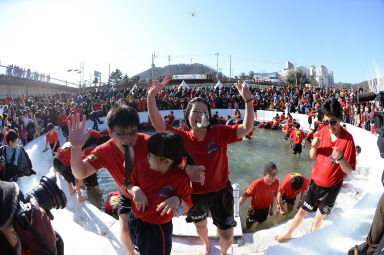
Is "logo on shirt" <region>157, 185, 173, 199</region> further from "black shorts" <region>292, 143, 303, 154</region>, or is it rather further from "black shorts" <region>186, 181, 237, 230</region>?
"black shorts" <region>292, 143, 303, 154</region>

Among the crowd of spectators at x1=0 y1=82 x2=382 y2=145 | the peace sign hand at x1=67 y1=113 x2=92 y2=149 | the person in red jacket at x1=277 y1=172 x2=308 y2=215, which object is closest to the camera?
the peace sign hand at x1=67 y1=113 x2=92 y2=149

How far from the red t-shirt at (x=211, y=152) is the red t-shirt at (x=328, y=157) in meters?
1.14

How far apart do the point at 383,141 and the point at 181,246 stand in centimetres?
235

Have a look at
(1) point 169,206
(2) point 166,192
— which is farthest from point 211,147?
(1) point 169,206

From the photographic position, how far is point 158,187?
1.77 metres

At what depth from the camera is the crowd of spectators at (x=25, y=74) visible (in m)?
21.9

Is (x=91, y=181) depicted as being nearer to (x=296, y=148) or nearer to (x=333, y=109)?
(x=333, y=109)

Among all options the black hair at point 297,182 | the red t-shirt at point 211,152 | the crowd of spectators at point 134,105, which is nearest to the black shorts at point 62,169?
the red t-shirt at point 211,152

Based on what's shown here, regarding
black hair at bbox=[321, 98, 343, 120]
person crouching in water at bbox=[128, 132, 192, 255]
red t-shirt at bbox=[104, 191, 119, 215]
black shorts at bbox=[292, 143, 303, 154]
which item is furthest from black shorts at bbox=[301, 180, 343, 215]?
black shorts at bbox=[292, 143, 303, 154]

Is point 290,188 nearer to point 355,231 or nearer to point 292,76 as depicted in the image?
point 355,231

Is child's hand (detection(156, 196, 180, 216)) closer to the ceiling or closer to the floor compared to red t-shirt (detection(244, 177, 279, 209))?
closer to the ceiling

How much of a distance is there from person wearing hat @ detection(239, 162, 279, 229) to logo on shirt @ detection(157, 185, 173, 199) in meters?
2.48

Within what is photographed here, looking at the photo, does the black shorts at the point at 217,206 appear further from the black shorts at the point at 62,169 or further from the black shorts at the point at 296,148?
the black shorts at the point at 296,148

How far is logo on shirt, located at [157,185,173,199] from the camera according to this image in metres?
1.76
